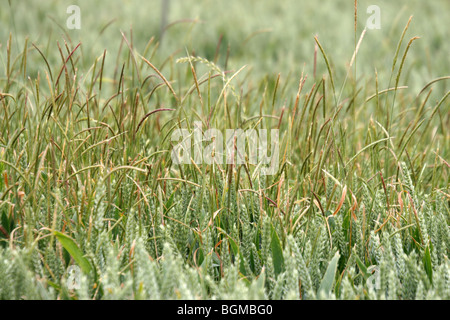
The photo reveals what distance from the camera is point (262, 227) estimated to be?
1.50m

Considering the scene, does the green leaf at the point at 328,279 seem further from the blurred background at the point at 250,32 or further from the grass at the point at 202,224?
the blurred background at the point at 250,32

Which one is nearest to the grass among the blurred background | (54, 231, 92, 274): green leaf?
(54, 231, 92, 274): green leaf

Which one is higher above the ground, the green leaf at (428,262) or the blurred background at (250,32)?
the blurred background at (250,32)

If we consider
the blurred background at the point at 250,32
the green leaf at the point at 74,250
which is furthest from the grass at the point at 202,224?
the blurred background at the point at 250,32

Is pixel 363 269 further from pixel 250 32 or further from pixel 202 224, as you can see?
pixel 250 32

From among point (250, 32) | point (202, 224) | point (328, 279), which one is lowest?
point (328, 279)

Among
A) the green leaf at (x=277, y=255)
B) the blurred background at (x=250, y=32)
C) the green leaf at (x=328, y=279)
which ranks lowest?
Result: the green leaf at (x=328, y=279)

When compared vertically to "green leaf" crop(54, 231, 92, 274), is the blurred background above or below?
above

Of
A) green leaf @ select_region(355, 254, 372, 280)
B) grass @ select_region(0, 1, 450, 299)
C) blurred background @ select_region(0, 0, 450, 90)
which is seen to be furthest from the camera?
blurred background @ select_region(0, 0, 450, 90)

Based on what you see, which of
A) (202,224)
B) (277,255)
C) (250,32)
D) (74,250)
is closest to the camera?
(74,250)

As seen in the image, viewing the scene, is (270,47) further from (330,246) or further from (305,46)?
(330,246)

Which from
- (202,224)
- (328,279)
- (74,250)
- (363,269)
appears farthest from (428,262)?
(74,250)

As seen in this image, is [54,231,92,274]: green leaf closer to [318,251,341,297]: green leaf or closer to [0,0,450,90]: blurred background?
[318,251,341,297]: green leaf

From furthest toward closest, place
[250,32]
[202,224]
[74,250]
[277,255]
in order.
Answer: [250,32]
[202,224]
[277,255]
[74,250]
